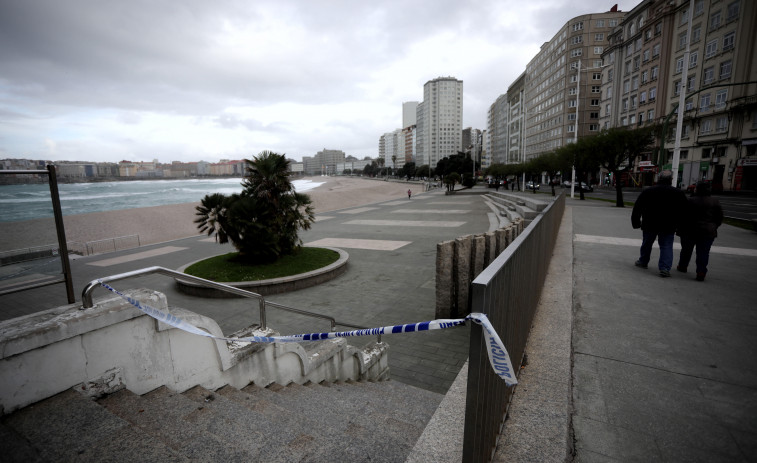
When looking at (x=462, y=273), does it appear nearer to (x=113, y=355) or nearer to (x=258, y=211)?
(x=113, y=355)

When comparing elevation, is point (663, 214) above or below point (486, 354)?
above

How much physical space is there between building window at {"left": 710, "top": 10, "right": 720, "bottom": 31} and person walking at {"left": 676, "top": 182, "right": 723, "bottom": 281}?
46425 millimetres

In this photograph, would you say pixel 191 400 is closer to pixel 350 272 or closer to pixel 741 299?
pixel 741 299

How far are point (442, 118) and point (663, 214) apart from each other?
7296 inches

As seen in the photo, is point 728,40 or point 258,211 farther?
point 728,40

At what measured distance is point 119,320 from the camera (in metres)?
2.57

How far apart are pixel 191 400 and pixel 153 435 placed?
618 millimetres

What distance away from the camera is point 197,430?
233 cm

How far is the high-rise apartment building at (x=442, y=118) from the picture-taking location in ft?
595

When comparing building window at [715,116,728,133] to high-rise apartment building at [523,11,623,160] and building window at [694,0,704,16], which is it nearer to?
building window at [694,0,704,16]

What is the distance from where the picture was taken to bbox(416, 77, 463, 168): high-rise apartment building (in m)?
181

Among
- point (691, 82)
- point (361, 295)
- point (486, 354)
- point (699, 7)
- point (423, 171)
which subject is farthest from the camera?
point (423, 171)

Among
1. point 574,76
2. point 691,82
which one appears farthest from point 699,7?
point 574,76

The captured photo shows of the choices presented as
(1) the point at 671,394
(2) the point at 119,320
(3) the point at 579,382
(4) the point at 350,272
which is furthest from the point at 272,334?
(4) the point at 350,272
